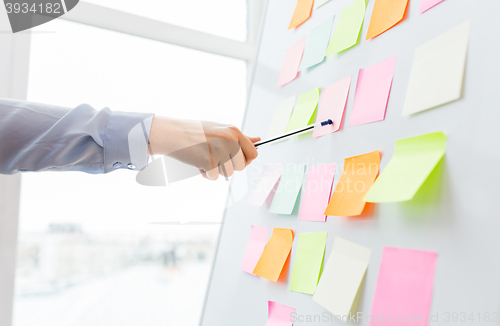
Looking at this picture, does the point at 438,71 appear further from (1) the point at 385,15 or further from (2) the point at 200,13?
(2) the point at 200,13

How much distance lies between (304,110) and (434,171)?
0.29 meters

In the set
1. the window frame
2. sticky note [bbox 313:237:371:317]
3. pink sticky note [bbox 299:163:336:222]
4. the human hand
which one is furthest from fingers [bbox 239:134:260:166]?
the window frame

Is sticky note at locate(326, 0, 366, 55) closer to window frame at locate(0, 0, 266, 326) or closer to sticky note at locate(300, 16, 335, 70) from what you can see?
sticky note at locate(300, 16, 335, 70)

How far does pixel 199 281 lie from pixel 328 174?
630mm

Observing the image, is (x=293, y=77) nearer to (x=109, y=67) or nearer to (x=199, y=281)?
(x=109, y=67)

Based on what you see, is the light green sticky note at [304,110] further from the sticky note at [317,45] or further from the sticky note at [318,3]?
the sticky note at [318,3]

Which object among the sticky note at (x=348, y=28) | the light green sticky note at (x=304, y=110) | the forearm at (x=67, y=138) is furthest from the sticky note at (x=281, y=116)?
the forearm at (x=67, y=138)

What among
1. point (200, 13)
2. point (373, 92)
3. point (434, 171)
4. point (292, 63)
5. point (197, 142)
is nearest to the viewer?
point (434, 171)

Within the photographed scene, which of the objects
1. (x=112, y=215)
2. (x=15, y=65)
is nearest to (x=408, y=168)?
(x=112, y=215)

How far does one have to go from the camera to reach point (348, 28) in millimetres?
522

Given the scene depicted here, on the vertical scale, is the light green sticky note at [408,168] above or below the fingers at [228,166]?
above

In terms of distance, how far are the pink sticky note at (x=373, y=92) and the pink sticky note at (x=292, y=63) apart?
0.19 metres

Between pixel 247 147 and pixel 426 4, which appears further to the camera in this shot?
pixel 247 147

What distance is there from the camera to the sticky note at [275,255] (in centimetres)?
56
